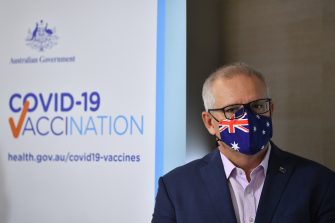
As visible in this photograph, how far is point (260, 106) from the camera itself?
5.27ft

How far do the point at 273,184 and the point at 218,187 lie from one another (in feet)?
0.70

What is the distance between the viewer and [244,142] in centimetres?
155

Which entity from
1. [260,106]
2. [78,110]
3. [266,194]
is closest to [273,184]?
[266,194]

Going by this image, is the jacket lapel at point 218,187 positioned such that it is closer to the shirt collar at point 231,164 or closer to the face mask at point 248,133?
the shirt collar at point 231,164

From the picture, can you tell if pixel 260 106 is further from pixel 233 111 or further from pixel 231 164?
pixel 231 164

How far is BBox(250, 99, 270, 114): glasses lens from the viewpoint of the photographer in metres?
1.59

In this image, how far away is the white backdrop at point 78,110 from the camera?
92.7 inches

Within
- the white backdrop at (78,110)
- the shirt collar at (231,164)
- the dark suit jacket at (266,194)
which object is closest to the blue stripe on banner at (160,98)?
the white backdrop at (78,110)

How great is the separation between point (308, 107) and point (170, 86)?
754 mm

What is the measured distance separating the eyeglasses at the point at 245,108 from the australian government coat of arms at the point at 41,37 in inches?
55.7

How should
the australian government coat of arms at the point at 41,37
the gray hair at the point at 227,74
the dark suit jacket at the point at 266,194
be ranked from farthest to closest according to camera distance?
the australian government coat of arms at the point at 41,37, the gray hair at the point at 227,74, the dark suit jacket at the point at 266,194

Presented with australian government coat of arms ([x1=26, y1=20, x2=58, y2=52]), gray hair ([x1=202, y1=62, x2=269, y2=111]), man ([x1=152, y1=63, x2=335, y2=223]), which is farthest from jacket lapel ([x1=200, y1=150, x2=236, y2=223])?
australian government coat of arms ([x1=26, y1=20, x2=58, y2=52])

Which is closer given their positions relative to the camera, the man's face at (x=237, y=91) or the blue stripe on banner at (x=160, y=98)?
the man's face at (x=237, y=91)

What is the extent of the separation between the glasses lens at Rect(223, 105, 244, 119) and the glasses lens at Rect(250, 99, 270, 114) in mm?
45
